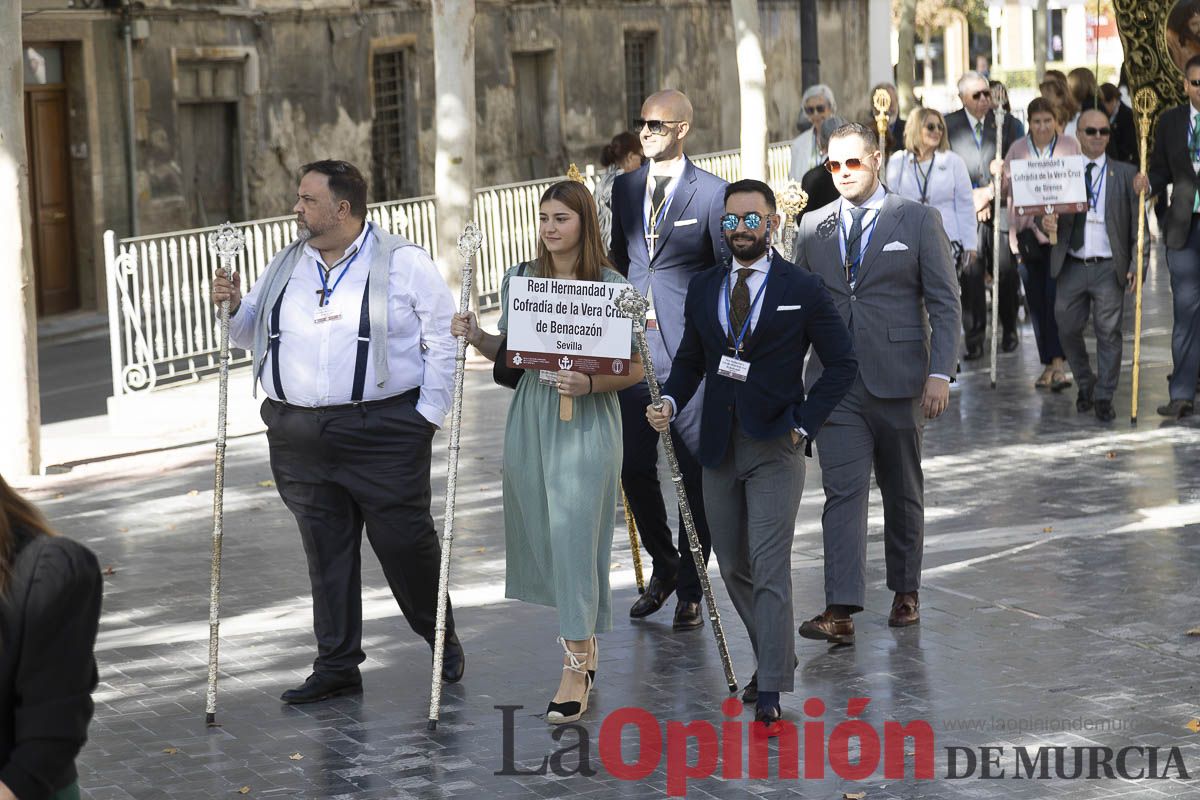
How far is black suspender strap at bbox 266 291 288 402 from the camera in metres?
7.27

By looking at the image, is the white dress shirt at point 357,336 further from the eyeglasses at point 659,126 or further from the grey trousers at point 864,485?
the grey trousers at point 864,485

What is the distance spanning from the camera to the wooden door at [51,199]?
21.2 metres

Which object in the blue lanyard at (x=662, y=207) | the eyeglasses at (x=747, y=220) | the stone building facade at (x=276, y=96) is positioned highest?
the stone building facade at (x=276, y=96)

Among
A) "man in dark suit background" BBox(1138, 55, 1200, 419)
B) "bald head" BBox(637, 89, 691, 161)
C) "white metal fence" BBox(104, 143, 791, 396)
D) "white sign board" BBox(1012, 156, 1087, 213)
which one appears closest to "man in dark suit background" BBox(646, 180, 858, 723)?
"bald head" BBox(637, 89, 691, 161)

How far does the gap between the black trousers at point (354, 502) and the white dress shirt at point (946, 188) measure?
24.1 ft

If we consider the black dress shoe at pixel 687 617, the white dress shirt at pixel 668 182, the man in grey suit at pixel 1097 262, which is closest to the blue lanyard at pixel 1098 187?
the man in grey suit at pixel 1097 262

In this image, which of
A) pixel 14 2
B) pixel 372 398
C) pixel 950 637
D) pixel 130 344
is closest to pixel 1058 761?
pixel 950 637

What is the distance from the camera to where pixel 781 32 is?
3944 centimetres

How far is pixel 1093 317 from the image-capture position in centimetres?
1311

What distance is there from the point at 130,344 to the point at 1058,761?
9331mm

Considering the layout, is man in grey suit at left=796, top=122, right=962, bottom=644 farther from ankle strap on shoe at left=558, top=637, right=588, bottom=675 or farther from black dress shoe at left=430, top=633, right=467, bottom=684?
black dress shoe at left=430, top=633, right=467, bottom=684

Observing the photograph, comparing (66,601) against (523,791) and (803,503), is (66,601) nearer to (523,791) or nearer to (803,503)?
(523,791)

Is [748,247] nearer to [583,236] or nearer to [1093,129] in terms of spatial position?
[583,236]

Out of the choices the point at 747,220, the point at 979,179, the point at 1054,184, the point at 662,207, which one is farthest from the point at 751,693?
the point at 979,179
